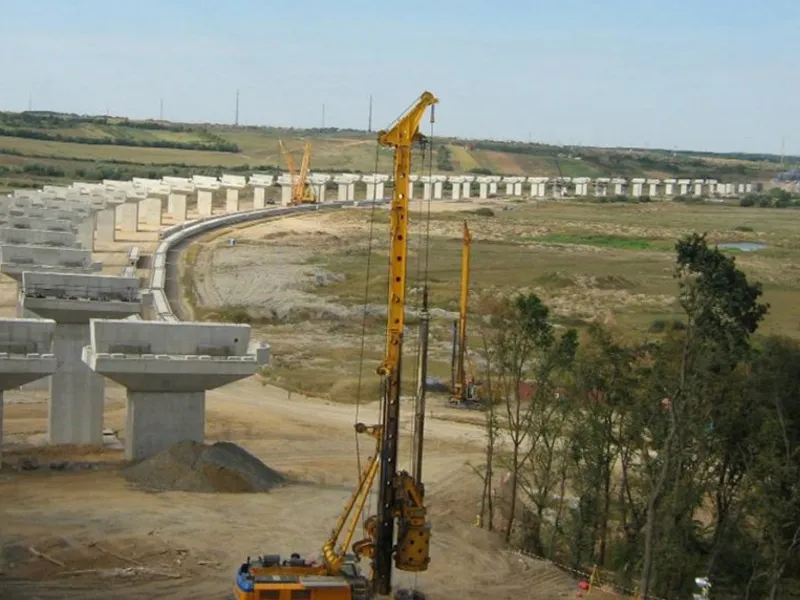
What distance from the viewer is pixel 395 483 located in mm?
20422

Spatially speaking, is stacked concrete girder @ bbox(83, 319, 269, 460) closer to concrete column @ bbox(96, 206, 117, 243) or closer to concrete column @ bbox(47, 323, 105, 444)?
concrete column @ bbox(47, 323, 105, 444)

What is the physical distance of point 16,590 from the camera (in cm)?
2039

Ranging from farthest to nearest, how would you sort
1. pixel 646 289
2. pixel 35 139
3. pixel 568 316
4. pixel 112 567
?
pixel 35 139 < pixel 646 289 < pixel 568 316 < pixel 112 567

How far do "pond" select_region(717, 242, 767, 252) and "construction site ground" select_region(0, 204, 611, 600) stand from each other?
68.7 metres

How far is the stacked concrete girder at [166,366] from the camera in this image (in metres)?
27.7

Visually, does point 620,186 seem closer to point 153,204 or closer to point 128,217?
point 153,204

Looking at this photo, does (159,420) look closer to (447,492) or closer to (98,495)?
(98,495)

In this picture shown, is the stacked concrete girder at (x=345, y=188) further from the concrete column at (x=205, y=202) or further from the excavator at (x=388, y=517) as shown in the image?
the excavator at (x=388, y=517)

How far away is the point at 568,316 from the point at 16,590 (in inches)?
1634

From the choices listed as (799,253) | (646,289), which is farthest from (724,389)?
(799,253)

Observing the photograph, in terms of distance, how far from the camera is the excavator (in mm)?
19547

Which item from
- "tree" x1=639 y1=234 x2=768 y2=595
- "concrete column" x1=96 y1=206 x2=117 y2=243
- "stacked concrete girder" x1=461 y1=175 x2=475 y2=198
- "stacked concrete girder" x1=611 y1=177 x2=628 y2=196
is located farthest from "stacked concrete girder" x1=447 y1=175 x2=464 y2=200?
"tree" x1=639 y1=234 x2=768 y2=595

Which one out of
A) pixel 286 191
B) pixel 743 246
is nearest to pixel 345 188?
pixel 286 191

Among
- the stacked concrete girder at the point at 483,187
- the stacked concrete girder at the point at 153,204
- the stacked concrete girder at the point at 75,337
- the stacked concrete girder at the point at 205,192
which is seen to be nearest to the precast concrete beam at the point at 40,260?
the stacked concrete girder at the point at 75,337
